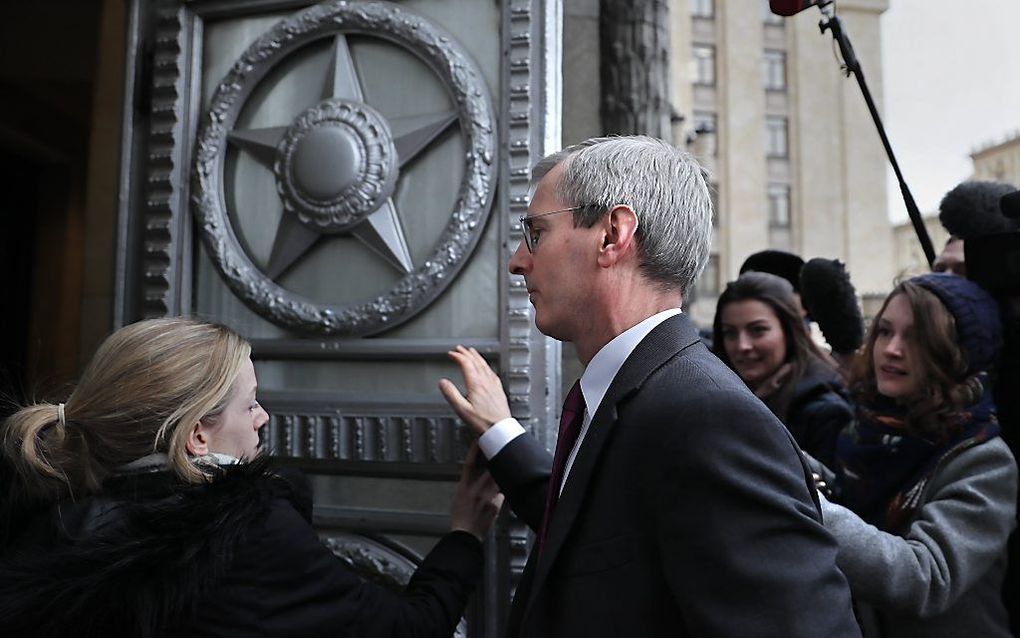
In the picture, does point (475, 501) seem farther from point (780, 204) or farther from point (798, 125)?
point (798, 125)

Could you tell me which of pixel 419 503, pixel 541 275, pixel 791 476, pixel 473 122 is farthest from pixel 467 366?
pixel 791 476

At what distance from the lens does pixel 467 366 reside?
2.07m

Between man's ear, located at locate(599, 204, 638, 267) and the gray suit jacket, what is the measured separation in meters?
0.12

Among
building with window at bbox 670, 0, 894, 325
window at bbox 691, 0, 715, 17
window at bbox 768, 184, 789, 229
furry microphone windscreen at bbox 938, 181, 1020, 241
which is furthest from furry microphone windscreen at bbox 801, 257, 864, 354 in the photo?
window at bbox 691, 0, 715, 17

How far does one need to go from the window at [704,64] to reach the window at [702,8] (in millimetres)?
871

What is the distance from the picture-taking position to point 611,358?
125 cm

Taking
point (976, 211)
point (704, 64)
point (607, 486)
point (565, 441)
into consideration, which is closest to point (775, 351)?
point (976, 211)

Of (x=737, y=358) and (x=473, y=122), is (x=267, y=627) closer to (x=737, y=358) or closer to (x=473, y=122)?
(x=473, y=122)

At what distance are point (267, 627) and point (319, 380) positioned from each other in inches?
44.6

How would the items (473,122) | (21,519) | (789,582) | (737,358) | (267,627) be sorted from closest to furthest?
1. (789,582)
2. (267,627)
3. (21,519)
4. (473,122)
5. (737,358)

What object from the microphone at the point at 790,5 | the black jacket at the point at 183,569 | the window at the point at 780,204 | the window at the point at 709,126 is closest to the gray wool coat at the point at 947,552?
the black jacket at the point at 183,569

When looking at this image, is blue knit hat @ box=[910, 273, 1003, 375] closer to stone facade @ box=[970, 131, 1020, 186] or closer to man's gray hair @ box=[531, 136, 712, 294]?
man's gray hair @ box=[531, 136, 712, 294]

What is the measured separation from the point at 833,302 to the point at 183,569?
2.10 meters

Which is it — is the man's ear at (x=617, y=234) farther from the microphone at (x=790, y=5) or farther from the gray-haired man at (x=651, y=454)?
the microphone at (x=790, y=5)
